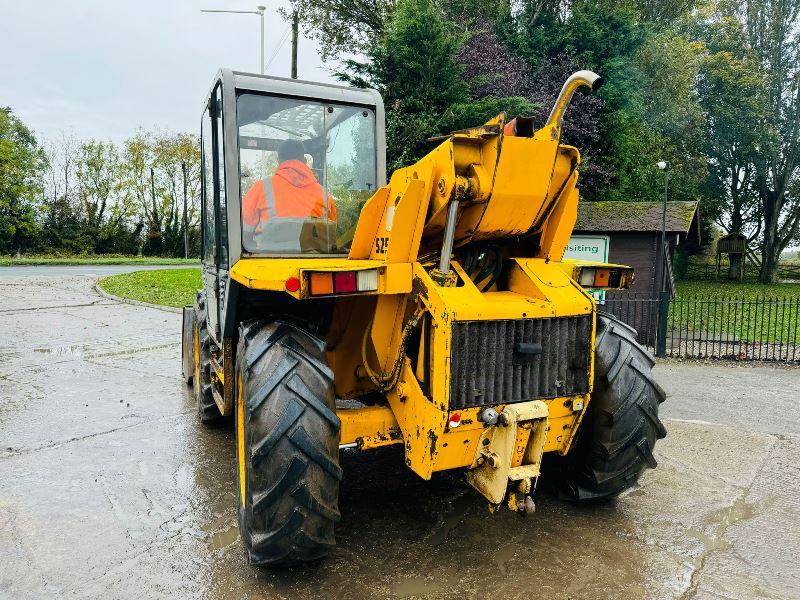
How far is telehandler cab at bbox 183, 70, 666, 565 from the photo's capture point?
9.18ft

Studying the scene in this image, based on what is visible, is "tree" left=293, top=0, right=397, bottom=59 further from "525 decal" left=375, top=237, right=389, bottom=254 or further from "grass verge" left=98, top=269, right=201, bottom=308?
"525 decal" left=375, top=237, right=389, bottom=254

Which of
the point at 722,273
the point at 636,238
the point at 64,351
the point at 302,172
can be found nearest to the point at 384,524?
the point at 302,172

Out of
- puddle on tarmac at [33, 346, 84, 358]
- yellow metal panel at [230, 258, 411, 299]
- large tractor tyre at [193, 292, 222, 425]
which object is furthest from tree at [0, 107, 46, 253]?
yellow metal panel at [230, 258, 411, 299]

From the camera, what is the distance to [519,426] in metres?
2.89

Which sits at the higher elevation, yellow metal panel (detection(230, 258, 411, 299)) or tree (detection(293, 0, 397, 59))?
tree (detection(293, 0, 397, 59))

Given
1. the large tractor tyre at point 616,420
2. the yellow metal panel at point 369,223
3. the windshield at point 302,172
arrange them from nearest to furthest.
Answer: the yellow metal panel at point 369,223
the large tractor tyre at point 616,420
the windshield at point 302,172

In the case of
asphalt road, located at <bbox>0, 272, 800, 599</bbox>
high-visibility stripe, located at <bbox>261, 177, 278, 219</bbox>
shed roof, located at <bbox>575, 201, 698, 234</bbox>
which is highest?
shed roof, located at <bbox>575, 201, 698, 234</bbox>

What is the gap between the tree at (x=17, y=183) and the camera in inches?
1426

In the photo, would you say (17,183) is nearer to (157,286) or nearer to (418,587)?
(157,286)

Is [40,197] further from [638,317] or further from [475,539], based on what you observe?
[475,539]

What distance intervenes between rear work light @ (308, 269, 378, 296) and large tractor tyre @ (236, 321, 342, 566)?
41 cm

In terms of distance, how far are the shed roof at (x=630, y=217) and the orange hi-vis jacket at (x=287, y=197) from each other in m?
8.10

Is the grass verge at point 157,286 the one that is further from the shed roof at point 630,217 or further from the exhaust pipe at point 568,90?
the exhaust pipe at point 568,90

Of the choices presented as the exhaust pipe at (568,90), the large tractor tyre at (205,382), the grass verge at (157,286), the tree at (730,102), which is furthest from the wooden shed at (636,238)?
the tree at (730,102)
